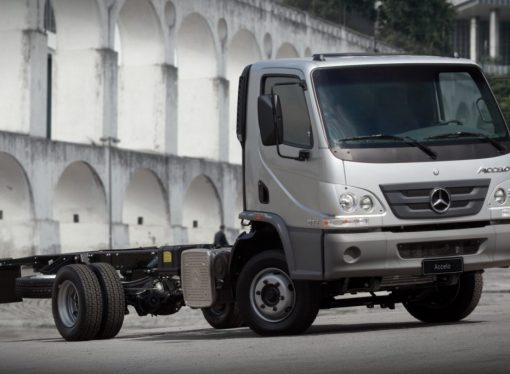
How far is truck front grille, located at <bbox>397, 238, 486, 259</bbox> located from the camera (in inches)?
493

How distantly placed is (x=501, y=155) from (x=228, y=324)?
4.28 meters

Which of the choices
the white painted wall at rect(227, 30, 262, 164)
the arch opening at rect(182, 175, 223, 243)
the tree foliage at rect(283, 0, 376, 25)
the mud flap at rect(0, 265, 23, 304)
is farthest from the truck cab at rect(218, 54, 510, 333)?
the tree foliage at rect(283, 0, 376, 25)

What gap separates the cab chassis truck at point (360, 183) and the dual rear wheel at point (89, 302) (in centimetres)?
102

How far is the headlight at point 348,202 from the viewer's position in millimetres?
12359

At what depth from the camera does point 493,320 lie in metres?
14.4

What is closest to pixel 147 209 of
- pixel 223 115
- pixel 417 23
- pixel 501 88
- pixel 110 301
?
pixel 223 115

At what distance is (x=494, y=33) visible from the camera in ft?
360

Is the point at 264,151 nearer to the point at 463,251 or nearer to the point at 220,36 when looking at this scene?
the point at 463,251

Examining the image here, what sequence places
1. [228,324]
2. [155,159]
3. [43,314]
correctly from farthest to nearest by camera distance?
1. [155,159]
2. [43,314]
3. [228,324]

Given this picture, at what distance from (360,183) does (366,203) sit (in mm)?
179

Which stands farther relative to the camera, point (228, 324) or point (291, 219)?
point (228, 324)

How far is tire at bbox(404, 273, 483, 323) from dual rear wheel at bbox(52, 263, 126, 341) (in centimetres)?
285

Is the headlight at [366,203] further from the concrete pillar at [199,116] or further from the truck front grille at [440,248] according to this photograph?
the concrete pillar at [199,116]

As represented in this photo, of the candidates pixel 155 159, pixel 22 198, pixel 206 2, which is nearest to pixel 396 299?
pixel 22 198
